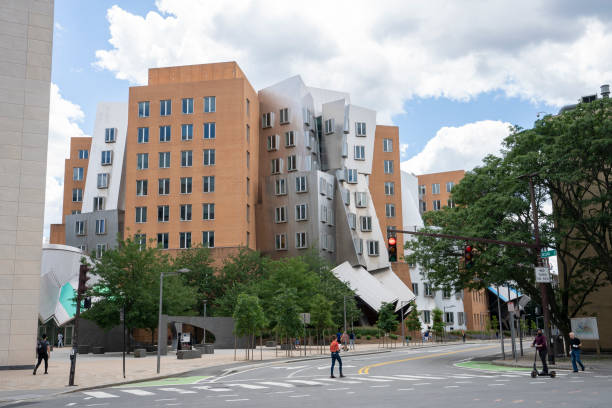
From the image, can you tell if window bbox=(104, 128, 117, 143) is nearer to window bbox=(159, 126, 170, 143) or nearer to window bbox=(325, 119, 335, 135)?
window bbox=(159, 126, 170, 143)

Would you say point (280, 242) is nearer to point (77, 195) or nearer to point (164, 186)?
point (164, 186)

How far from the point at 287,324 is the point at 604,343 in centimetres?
2424

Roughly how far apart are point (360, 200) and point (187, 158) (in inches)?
1037

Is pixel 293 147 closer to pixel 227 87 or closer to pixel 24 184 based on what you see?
pixel 227 87

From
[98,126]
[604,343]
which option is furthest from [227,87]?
[604,343]

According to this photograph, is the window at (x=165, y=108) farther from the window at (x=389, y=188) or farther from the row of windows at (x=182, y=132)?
the window at (x=389, y=188)

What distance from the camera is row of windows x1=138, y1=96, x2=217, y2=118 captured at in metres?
80.5

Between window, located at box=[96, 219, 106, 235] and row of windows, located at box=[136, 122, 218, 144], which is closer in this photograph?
row of windows, located at box=[136, 122, 218, 144]

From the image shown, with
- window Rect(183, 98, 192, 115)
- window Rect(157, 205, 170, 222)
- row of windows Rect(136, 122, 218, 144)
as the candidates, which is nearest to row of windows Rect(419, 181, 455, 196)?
row of windows Rect(136, 122, 218, 144)

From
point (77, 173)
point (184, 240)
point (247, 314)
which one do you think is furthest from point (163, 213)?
point (247, 314)

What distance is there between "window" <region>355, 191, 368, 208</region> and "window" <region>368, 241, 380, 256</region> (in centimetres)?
574

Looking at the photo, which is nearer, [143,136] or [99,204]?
[143,136]

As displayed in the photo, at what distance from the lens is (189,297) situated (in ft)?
196

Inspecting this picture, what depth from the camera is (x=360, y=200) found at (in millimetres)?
87375
